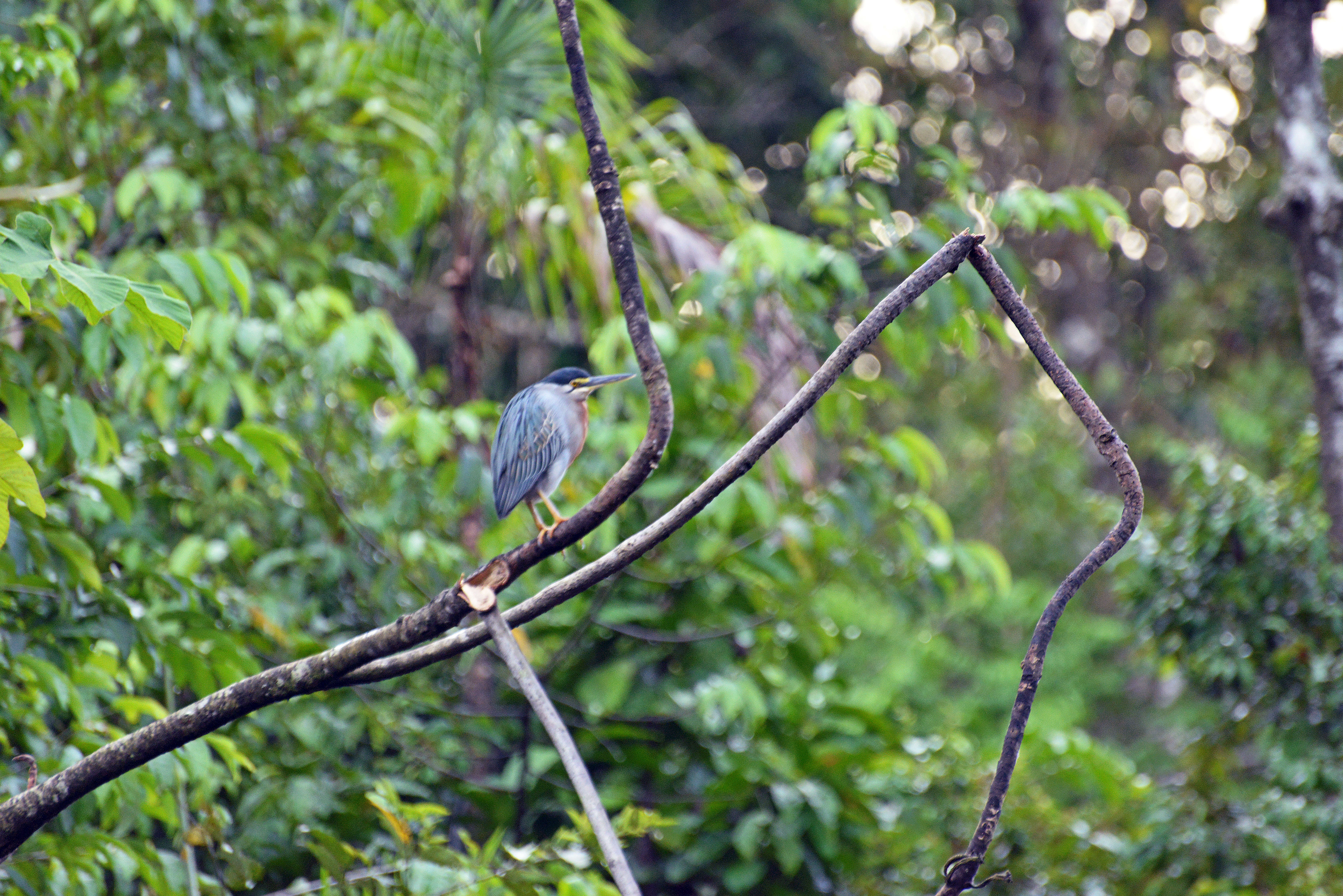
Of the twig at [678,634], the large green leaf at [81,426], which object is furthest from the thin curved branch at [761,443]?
the twig at [678,634]

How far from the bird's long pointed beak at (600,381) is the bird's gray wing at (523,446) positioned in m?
0.12

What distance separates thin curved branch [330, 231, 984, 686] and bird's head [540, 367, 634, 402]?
0.97 meters

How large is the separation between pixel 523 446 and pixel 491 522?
5.77 feet

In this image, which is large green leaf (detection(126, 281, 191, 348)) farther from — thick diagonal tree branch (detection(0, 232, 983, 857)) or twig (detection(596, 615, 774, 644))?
twig (detection(596, 615, 774, 644))

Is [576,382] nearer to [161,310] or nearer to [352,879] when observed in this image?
[161,310]

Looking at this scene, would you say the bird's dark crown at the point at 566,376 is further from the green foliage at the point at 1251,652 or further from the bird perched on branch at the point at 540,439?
the green foliage at the point at 1251,652

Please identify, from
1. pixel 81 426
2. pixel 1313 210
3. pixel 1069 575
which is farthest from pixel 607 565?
pixel 1313 210

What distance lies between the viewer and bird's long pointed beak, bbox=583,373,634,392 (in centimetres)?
247

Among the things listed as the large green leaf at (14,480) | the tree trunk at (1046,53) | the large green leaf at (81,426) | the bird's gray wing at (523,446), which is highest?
the tree trunk at (1046,53)

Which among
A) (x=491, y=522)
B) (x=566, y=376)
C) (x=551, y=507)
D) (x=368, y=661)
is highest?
(x=491, y=522)

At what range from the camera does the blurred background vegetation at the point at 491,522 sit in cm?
257

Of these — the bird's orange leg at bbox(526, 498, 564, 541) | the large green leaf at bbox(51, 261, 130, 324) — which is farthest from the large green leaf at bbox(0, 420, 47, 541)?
the bird's orange leg at bbox(526, 498, 564, 541)

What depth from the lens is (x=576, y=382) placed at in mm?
2734

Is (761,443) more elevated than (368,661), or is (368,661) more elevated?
(761,443)
